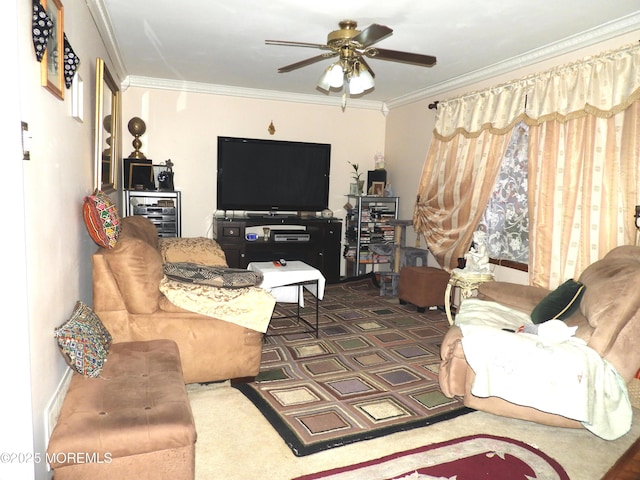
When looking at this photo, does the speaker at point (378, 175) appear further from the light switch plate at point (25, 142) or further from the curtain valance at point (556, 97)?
the light switch plate at point (25, 142)

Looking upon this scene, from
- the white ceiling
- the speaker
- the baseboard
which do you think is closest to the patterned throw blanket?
the baseboard

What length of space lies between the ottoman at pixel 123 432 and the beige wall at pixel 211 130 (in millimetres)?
3844

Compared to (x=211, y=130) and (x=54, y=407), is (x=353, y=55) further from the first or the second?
(x=211, y=130)

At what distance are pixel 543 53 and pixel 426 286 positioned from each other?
236 centimetres

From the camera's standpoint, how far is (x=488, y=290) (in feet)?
11.2

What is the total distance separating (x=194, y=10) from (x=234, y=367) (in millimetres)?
2435

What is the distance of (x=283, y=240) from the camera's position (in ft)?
18.3

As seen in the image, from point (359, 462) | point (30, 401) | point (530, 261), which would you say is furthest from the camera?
point (530, 261)

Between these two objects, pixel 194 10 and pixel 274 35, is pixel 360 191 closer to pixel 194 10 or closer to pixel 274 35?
pixel 274 35

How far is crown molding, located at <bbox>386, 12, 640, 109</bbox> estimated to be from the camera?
3.10 metres

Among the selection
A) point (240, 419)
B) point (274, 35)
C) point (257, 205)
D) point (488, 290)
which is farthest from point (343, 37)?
point (257, 205)

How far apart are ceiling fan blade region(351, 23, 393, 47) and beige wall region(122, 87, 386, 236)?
3269mm

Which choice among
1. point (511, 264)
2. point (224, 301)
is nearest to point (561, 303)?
point (511, 264)

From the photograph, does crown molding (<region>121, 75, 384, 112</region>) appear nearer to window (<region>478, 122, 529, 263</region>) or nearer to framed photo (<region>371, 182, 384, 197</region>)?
framed photo (<region>371, 182, 384, 197</region>)
